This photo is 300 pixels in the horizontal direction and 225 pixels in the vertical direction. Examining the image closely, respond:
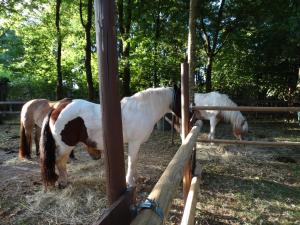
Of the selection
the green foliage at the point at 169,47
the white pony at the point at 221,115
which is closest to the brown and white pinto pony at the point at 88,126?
the white pony at the point at 221,115

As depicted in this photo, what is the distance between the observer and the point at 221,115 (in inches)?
321

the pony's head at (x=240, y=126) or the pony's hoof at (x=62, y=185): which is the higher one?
the pony's head at (x=240, y=126)

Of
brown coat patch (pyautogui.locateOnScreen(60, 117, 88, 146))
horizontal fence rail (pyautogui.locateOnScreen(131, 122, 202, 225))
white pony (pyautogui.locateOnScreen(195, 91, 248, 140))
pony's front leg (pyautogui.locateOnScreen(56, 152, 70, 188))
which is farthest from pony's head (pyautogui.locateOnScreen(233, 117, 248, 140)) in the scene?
horizontal fence rail (pyautogui.locateOnScreen(131, 122, 202, 225))

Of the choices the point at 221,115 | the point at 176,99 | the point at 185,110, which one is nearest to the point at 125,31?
the point at 221,115

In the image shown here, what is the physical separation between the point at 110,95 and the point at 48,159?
330 cm

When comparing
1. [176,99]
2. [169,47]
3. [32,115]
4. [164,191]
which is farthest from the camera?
[169,47]

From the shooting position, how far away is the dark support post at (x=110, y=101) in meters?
1.11

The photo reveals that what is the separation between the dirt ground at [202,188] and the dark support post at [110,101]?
2.43 metres

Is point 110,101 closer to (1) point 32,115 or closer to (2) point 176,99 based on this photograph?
(2) point 176,99

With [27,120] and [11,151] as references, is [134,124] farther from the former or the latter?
[11,151]

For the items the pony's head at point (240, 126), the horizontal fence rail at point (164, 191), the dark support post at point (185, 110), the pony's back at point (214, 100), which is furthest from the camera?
the pony's back at point (214, 100)

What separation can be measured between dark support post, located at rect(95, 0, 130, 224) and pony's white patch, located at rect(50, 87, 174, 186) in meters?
2.98

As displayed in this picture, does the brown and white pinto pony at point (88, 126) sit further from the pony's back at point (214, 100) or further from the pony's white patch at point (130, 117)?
the pony's back at point (214, 100)

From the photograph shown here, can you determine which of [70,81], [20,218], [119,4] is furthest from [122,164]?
[70,81]
